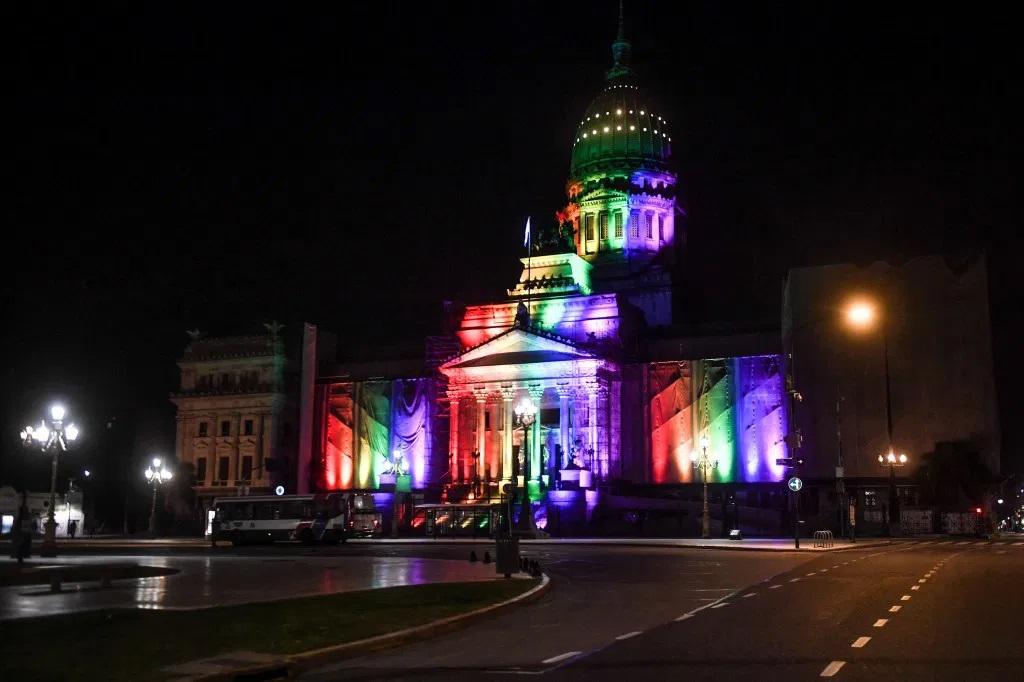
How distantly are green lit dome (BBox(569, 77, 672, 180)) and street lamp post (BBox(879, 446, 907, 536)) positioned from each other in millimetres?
43786

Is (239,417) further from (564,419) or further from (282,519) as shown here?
(282,519)

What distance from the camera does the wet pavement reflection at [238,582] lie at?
22891mm

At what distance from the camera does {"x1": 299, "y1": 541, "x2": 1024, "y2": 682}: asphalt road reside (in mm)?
14125

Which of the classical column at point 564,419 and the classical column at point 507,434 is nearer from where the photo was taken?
the classical column at point 564,419

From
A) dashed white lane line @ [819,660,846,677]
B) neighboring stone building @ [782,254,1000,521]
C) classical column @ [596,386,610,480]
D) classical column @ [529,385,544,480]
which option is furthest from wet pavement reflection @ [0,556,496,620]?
classical column @ [529,385,544,480]

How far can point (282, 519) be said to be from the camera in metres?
62.2

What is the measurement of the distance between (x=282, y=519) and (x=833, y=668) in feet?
170

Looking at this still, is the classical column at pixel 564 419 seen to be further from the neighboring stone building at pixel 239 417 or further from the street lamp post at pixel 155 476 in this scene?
the street lamp post at pixel 155 476

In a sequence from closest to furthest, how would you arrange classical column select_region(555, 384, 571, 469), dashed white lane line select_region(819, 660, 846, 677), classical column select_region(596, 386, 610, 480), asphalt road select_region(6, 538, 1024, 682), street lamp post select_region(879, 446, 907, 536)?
dashed white lane line select_region(819, 660, 846, 677) < asphalt road select_region(6, 538, 1024, 682) < street lamp post select_region(879, 446, 907, 536) < classical column select_region(596, 386, 610, 480) < classical column select_region(555, 384, 571, 469)

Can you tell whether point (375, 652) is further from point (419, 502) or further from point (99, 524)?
point (99, 524)

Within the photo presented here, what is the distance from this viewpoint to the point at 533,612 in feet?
73.5

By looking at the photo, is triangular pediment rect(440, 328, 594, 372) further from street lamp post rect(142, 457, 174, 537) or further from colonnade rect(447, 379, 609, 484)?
street lamp post rect(142, 457, 174, 537)

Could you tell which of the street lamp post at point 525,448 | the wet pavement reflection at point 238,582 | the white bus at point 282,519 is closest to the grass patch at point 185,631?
the wet pavement reflection at point 238,582

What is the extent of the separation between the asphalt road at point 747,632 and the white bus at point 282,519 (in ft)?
103
